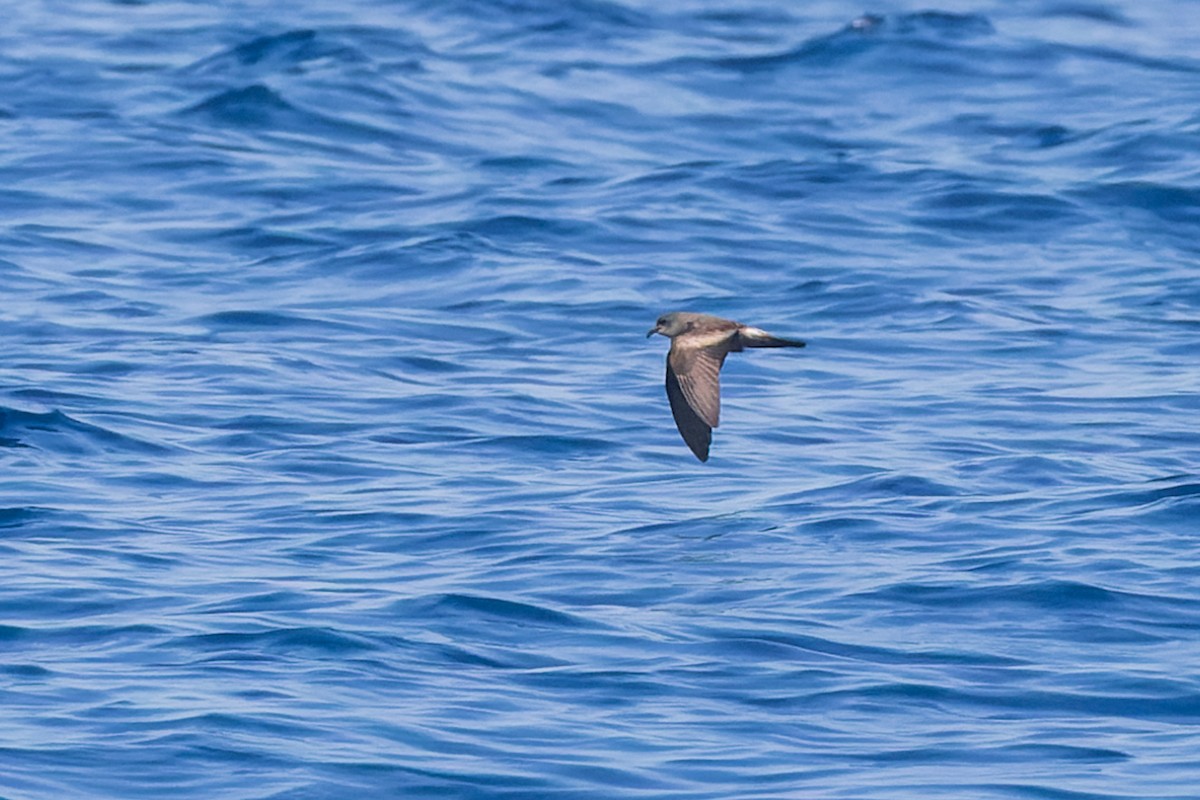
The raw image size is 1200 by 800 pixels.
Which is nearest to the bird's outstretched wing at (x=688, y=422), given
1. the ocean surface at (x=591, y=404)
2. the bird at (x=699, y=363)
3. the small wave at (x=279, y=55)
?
the bird at (x=699, y=363)

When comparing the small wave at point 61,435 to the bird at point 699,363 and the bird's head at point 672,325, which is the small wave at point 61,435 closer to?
the bird's head at point 672,325

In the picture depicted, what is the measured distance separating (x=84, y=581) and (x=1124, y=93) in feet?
41.4

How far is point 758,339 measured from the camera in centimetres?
920

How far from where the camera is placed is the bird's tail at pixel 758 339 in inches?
352

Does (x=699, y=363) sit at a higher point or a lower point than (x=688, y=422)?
higher

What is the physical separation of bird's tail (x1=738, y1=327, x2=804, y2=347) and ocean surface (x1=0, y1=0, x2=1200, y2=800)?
33.0 inches

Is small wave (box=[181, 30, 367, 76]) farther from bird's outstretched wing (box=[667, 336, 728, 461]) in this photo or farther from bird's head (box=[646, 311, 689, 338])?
bird's outstretched wing (box=[667, 336, 728, 461])

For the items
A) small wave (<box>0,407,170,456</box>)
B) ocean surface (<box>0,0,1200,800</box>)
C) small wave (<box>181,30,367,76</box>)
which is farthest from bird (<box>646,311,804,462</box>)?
small wave (<box>181,30,367,76</box>)

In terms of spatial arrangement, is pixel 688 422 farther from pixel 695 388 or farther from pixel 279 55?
pixel 279 55

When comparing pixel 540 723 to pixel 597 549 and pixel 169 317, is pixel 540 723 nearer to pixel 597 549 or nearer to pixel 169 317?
pixel 597 549

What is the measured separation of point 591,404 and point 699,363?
2.43 m

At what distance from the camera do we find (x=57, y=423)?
A: 1123 centimetres

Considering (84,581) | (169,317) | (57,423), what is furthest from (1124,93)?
(84,581)

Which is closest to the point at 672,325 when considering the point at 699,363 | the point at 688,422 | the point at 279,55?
the point at 699,363
